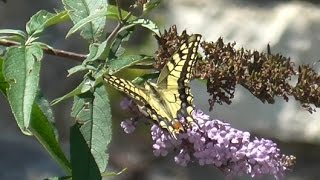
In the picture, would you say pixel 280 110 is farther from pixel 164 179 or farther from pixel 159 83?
pixel 159 83

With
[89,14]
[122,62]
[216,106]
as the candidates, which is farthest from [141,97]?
[216,106]

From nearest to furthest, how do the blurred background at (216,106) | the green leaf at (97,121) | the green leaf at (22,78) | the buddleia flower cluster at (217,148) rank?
the green leaf at (22,78)
the green leaf at (97,121)
the buddleia flower cluster at (217,148)
the blurred background at (216,106)

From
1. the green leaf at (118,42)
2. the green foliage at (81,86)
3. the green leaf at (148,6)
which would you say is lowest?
the green foliage at (81,86)

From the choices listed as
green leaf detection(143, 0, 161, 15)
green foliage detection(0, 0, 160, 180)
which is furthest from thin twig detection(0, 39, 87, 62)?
green leaf detection(143, 0, 161, 15)

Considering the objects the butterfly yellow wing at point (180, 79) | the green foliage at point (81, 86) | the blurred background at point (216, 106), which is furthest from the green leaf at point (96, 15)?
the blurred background at point (216, 106)

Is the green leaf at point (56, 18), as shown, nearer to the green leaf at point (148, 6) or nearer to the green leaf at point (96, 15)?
the green leaf at point (96, 15)
